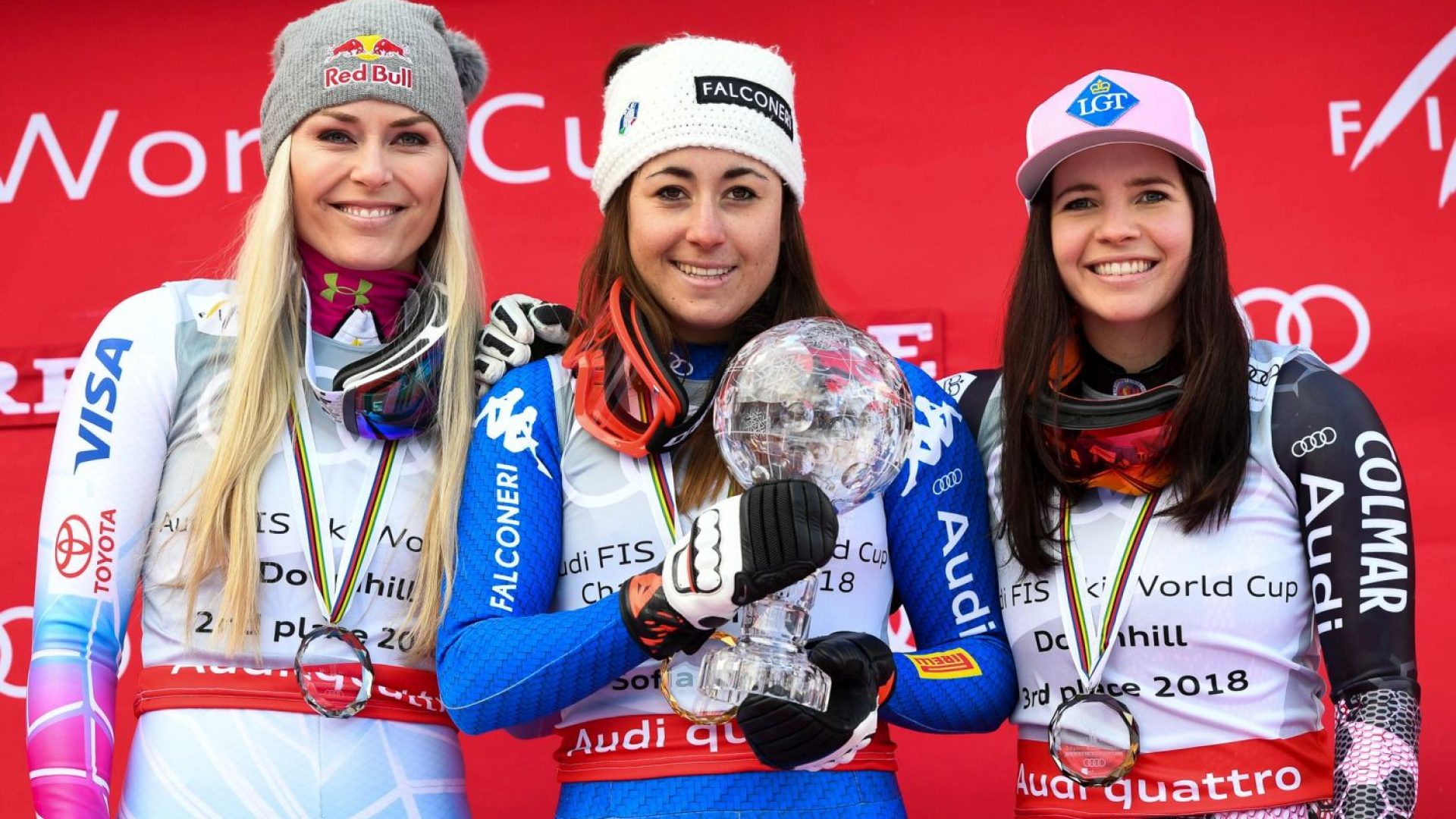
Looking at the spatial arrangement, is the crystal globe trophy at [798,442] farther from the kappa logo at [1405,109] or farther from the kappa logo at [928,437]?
the kappa logo at [1405,109]

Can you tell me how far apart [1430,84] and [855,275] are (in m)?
1.19

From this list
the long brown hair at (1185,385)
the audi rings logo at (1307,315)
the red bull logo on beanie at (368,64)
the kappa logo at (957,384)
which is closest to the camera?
the long brown hair at (1185,385)

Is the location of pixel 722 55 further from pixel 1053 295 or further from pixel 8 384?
pixel 8 384

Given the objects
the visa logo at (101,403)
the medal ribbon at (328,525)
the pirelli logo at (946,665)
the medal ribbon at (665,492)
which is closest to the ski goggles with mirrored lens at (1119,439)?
the pirelli logo at (946,665)

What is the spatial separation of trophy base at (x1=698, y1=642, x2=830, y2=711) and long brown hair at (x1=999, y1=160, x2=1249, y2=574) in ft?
1.86

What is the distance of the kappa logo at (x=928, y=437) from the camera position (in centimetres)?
226

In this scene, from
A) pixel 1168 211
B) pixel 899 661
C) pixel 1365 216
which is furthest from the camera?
pixel 1365 216

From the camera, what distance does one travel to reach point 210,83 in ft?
11.3

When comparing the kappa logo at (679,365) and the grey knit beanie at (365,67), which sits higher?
the grey knit beanie at (365,67)

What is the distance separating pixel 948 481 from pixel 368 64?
102 cm

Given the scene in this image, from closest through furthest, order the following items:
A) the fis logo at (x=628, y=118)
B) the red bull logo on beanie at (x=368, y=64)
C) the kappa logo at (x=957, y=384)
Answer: the fis logo at (x=628, y=118) < the red bull logo on beanie at (x=368, y=64) < the kappa logo at (x=957, y=384)

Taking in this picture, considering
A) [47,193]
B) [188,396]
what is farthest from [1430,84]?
[47,193]

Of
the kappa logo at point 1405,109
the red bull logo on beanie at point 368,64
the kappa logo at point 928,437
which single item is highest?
the kappa logo at point 1405,109

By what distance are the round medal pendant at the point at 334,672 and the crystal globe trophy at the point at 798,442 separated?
645 millimetres
